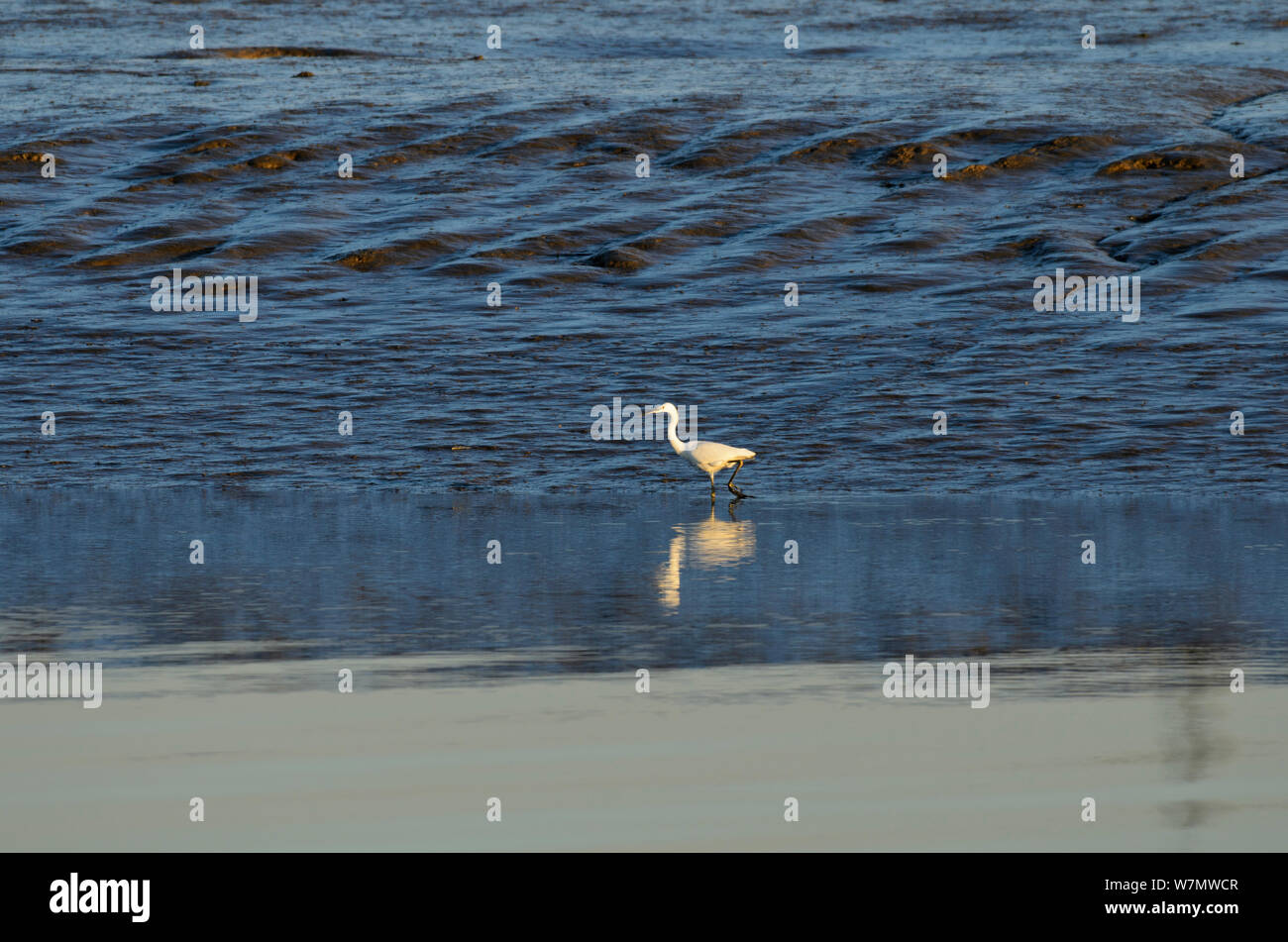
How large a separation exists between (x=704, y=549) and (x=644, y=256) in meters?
12.7

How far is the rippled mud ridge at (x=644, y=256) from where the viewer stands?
16.9 metres

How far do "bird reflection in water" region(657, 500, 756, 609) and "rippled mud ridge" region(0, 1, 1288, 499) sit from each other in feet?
6.45

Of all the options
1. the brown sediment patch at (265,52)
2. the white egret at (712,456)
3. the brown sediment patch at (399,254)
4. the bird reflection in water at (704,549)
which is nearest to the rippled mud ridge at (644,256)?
the brown sediment patch at (399,254)

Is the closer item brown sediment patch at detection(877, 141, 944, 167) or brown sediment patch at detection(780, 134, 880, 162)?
brown sediment patch at detection(877, 141, 944, 167)

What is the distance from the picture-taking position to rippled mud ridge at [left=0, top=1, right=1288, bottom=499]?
16.9 metres

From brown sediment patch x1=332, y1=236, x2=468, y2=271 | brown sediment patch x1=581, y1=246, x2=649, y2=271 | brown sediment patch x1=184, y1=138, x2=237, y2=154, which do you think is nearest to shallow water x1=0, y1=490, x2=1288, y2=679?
brown sediment patch x1=581, y1=246, x2=649, y2=271

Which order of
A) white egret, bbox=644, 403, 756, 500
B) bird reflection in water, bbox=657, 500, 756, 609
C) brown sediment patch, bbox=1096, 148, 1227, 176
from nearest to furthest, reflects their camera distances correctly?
bird reflection in water, bbox=657, 500, 756, 609, white egret, bbox=644, 403, 756, 500, brown sediment patch, bbox=1096, 148, 1227, 176

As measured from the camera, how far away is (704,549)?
12.5 meters

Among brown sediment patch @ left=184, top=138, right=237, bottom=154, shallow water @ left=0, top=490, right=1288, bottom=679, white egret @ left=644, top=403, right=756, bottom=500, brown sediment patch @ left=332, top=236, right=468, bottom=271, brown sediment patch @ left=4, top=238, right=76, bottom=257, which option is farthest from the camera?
brown sediment patch @ left=184, top=138, right=237, bottom=154

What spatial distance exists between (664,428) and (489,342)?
13.2 ft

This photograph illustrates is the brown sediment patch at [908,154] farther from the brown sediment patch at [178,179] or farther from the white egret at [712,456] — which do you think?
the white egret at [712,456]

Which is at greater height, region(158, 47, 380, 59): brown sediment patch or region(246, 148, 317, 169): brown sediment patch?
region(158, 47, 380, 59): brown sediment patch

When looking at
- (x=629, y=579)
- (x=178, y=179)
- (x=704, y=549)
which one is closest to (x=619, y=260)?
(x=178, y=179)

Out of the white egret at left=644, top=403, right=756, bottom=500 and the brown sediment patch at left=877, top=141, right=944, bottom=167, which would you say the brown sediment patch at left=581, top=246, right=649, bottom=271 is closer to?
the brown sediment patch at left=877, top=141, right=944, bottom=167
